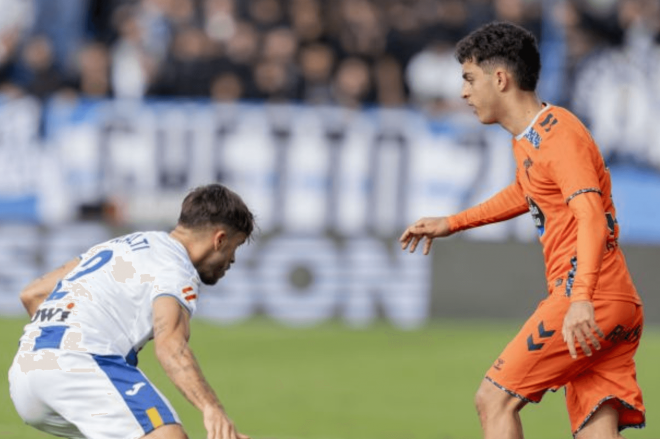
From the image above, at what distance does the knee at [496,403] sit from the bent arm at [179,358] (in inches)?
49.6

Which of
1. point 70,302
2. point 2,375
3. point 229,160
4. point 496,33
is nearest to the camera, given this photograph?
point 70,302

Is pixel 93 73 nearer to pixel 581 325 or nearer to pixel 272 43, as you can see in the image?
pixel 272 43

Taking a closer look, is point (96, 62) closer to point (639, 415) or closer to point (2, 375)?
point (2, 375)

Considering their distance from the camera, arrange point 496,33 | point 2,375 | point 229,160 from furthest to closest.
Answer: point 229,160, point 2,375, point 496,33

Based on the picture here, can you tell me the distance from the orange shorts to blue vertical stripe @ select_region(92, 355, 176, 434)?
4.74 ft

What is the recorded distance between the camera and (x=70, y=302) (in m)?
5.20

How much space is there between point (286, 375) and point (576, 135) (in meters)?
6.51

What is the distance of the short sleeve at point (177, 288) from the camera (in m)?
5.04

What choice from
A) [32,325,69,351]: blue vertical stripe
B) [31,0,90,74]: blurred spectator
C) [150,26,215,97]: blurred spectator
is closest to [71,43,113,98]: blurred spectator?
[31,0,90,74]: blurred spectator

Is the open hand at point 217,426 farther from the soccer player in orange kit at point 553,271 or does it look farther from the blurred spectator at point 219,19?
the blurred spectator at point 219,19

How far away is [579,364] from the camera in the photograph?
5504mm

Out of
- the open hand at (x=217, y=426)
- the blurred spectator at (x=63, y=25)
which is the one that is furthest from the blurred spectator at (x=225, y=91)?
the open hand at (x=217, y=426)

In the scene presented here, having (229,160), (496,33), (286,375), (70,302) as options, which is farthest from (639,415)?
(229,160)

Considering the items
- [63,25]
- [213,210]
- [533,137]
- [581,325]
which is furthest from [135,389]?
[63,25]
